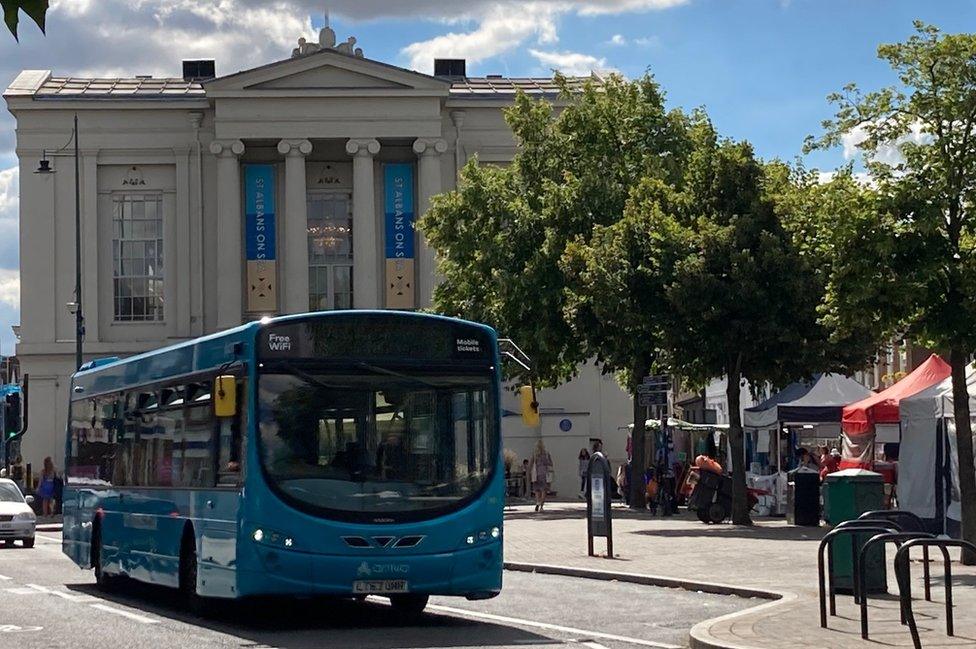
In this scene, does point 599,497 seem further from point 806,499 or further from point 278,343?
point 278,343

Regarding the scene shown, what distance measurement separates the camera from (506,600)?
20.0 m

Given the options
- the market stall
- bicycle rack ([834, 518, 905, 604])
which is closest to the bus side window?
bicycle rack ([834, 518, 905, 604])

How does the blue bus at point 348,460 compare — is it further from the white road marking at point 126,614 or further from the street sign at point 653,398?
A: the street sign at point 653,398

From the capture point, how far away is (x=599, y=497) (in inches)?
1026

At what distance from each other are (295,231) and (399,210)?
4157 millimetres

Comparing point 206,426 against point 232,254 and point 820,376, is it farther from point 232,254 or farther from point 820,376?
point 232,254

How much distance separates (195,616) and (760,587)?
6012 mm

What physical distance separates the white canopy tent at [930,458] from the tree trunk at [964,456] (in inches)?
225

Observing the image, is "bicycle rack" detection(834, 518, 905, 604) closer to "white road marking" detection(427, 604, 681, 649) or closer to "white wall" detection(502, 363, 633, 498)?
"white road marking" detection(427, 604, 681, 649)

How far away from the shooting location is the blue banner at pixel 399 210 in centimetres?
7012

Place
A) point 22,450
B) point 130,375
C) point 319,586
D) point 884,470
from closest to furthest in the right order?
point 319,586 → point 130,375 → point 884,470 → point 22,450

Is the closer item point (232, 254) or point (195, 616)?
point (195, 616)

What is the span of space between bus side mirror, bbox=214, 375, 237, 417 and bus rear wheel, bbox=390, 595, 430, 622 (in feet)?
8.94

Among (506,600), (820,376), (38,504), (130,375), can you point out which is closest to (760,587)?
(506,600)
